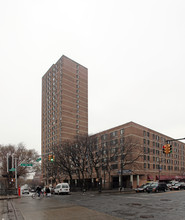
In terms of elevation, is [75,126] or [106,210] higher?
[75,126]

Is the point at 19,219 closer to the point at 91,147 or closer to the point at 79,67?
the point at 91,147

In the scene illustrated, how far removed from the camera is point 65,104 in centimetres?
10300

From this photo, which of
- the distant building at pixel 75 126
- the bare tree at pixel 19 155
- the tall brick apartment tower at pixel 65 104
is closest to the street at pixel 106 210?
the bare tree at pixel 19 155


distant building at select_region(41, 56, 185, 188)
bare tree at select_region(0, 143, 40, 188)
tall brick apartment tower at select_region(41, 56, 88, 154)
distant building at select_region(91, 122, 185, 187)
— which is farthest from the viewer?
tall brick apartment tower at select_region(41, 56, 88, 154)

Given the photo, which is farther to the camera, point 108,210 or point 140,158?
point 140,158

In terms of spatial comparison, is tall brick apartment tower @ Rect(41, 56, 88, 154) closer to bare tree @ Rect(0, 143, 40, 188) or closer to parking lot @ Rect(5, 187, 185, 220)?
bare tree @ Rect(0, 143, 40, 188)

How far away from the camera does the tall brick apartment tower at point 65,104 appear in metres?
101

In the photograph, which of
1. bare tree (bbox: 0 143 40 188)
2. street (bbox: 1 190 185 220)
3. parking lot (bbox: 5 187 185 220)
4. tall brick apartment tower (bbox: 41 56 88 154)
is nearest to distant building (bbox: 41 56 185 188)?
tall brick apartment tower (bbox: 41 56 88 154)

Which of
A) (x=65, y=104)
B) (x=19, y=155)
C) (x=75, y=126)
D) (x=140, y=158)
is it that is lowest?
(x=140, y=158)

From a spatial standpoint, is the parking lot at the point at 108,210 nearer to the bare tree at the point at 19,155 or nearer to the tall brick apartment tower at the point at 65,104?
the bare tree at the point at 19,155

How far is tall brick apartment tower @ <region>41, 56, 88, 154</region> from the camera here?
101269 millimetres

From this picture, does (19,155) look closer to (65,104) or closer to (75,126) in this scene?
(75,126)

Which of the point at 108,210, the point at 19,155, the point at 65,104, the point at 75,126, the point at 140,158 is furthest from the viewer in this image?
the point at 75,126

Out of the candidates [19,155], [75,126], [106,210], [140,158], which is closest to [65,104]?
[75,126]
